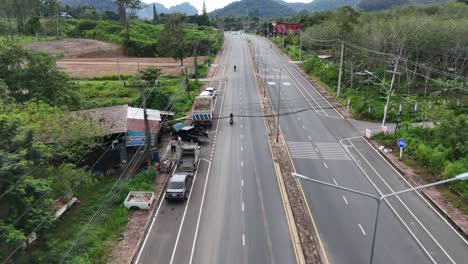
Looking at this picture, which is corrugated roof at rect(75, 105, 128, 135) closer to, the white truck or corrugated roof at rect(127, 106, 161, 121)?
corrugated roof at rect(127, 106, 161, 121)

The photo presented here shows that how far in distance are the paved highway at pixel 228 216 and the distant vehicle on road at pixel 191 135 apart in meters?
1.16

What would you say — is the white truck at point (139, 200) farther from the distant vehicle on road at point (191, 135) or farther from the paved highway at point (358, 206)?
the distant vehicle on road at point (191, 135)

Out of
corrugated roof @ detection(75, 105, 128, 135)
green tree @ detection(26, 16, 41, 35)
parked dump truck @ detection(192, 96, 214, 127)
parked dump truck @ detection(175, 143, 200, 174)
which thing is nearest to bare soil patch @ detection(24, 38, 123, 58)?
green tree @ detection(26, 16, 41, 35)

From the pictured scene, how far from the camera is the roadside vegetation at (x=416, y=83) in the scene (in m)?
33.8

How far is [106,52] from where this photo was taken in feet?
370

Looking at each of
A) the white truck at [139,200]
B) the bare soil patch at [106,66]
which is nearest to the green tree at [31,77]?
the white truck at [139,200]

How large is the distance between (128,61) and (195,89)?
4513cm

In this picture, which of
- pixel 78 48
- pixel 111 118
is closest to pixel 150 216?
pixel 111 118

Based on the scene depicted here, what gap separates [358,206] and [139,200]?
1663cm

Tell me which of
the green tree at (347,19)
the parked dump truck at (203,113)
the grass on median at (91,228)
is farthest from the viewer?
the green tree at (347,19)

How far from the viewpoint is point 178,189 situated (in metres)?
27.9

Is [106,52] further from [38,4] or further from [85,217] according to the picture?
[85,217]

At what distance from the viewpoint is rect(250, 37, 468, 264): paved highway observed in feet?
72.8

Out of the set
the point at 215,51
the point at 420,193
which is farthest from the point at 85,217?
the point at 215,51
